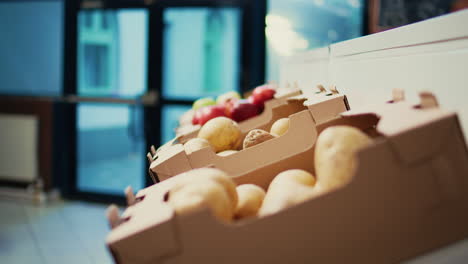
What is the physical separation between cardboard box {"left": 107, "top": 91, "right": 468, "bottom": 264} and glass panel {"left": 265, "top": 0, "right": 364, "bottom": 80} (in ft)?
10.5

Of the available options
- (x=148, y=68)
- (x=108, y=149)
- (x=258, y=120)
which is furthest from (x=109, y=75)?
(x=258, y=120)

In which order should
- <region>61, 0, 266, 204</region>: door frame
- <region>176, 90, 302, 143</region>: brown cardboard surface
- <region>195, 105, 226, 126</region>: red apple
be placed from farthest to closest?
<region>61, 0, 266, 204</region>: door frame
<region>195, 105, 226, 126</region>: red apple
<region>176, 90, 302, 143</region>: brown cardboard surface

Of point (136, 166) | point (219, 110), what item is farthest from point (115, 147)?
point (219, 110)

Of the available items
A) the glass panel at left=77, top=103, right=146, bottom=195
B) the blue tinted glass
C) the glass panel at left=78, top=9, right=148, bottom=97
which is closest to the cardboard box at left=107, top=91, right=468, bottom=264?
the glass panel at left=77, top=103, right=146, bottom=195

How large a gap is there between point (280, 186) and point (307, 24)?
10.8ft

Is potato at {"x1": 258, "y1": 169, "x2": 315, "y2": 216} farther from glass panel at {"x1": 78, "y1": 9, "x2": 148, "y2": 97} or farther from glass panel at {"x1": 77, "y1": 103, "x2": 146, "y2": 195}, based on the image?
glass panel at {"x1": 78, "y1": 9, "x2": 148, "y2": 97}

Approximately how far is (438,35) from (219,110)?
89 cm

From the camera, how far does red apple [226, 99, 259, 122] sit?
1.37m

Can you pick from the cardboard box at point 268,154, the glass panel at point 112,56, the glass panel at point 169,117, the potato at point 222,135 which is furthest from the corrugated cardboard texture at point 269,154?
the glass panel at point 112,56

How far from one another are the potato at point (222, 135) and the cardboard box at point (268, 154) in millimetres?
234

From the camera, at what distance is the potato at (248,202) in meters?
0.64

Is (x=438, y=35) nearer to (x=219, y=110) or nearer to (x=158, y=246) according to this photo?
(x=158, y=246)

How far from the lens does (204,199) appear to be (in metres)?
0.56

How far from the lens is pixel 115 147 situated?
5566mm
